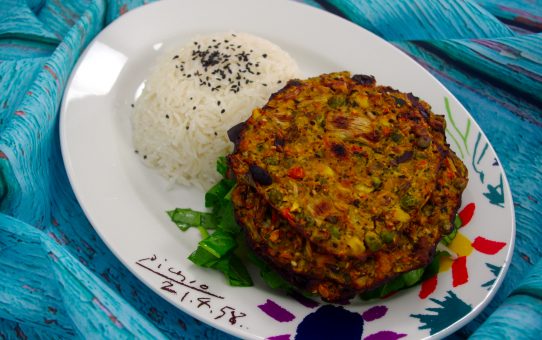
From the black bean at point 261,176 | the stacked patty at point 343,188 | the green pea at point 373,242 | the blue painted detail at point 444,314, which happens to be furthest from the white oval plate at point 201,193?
the black bean at point 261,176

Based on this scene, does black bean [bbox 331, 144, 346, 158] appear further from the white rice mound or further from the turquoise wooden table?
the turquoise wooden table

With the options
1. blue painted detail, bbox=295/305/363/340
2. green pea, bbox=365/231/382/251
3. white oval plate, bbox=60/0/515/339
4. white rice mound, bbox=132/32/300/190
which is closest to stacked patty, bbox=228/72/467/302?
green pea, bbox=365/231/382/251

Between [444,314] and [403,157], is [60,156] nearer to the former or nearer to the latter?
[403,157]

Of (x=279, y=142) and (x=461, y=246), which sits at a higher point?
(x=279, y=142)

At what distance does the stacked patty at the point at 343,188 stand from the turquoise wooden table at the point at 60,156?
64cm

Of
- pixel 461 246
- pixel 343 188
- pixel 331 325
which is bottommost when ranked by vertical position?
pixel 331 325

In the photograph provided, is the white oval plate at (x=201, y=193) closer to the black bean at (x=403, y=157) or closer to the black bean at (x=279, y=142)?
the black bean at (x=403, y=157)

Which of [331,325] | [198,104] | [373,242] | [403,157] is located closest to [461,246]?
[403,157]

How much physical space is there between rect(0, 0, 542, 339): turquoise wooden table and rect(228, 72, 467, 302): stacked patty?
2.10ft

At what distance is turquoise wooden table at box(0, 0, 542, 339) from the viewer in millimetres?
2988

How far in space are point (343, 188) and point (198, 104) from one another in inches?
57.1

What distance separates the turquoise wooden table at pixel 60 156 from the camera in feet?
9.80

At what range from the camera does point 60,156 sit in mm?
3832

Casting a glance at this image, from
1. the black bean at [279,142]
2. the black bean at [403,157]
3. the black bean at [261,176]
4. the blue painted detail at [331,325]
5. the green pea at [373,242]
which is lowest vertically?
the blue painted detail at [331,325]
